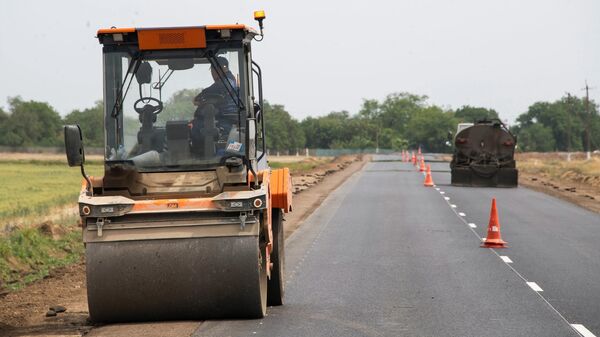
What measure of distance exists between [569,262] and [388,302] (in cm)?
562

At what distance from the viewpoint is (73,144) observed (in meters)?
9.10

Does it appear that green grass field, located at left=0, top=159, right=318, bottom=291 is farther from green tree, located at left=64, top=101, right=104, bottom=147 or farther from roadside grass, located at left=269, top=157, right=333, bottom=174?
roadside grass, located at left=269, top=157, right=333, bottom=174

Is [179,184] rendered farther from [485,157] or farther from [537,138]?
[537,138]

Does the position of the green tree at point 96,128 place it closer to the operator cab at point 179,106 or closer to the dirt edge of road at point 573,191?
the operator cab at point 179,106

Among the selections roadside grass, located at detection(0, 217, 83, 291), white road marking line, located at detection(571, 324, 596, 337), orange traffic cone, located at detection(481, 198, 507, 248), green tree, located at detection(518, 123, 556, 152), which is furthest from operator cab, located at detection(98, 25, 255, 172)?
green tree, located at detection(518, 123, 556, 152)

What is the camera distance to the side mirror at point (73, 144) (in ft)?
29.7

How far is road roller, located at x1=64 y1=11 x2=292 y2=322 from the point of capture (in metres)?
9.65

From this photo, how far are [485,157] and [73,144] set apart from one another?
33733 mm

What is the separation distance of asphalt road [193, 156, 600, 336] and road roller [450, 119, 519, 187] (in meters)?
12.8

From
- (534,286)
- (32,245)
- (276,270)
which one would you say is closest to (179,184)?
(276,270)

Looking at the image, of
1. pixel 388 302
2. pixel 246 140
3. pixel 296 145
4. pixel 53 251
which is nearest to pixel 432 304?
pixel 388 302

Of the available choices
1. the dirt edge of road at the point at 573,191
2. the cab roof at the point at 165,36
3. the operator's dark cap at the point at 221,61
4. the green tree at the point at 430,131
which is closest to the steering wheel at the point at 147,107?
the cab roof at the point at 165,36

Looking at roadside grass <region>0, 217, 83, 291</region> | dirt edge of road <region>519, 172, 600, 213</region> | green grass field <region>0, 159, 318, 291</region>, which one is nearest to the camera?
roadside grass <region>0, 217, 83, 291</region>

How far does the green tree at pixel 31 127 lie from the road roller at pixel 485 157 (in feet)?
319
